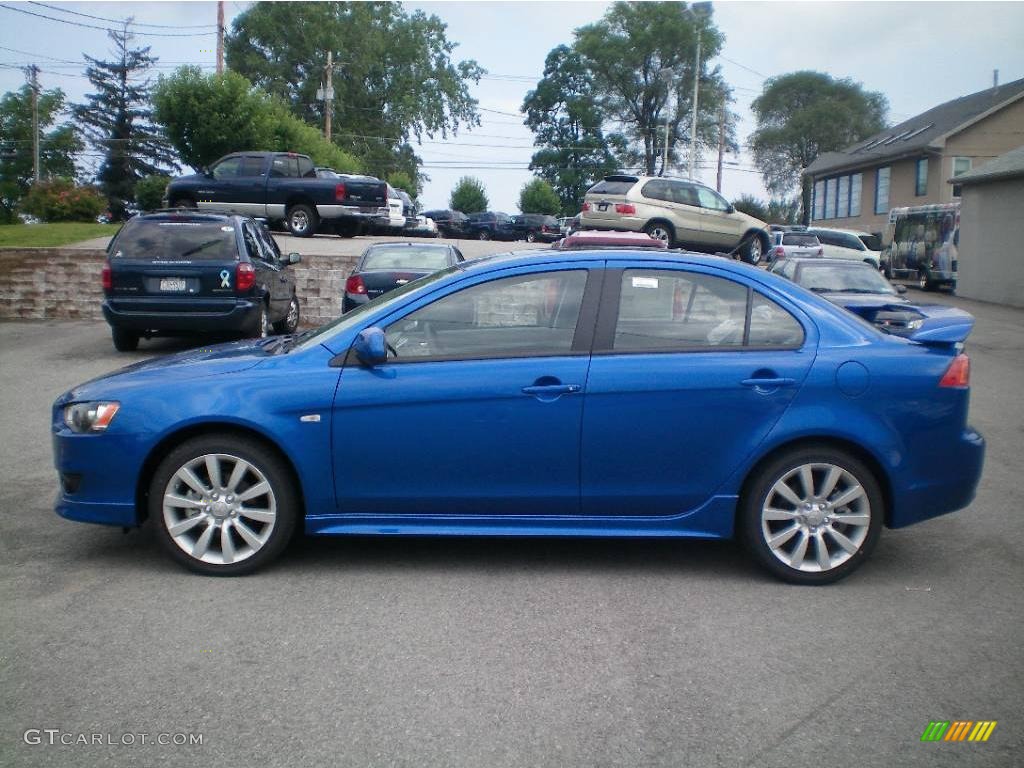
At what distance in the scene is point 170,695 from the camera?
3.86 metres

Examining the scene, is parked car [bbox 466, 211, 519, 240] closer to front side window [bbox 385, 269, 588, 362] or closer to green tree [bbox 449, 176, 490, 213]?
green tree [bbox 449, 176, 490, 213]

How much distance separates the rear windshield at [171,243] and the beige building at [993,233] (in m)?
21.0

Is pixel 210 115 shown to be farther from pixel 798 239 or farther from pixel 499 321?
pixel 499 321

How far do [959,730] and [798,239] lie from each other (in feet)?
93.9

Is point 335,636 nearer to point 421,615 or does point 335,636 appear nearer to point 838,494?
point 421,615

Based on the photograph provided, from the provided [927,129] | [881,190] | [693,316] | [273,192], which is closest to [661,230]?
[273,192]

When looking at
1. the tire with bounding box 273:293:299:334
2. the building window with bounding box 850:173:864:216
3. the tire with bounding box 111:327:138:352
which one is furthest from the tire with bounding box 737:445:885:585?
the building window with bounding box 850:173:864:216

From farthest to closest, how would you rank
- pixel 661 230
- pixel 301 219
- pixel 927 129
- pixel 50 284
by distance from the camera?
pixel 927 129
pixel 301 219
pixel 661 230
pixel 50 284

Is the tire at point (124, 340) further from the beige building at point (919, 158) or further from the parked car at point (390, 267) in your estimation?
the beige building at point (919, 158)

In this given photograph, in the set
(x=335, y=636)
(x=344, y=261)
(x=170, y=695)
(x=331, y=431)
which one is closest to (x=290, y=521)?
(x=331, y=431)

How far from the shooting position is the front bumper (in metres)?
12.2

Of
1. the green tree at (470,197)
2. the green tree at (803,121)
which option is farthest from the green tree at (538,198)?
the green tree at (803,121)

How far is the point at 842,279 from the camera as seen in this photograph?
14078mm

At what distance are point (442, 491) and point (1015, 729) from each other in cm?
268
